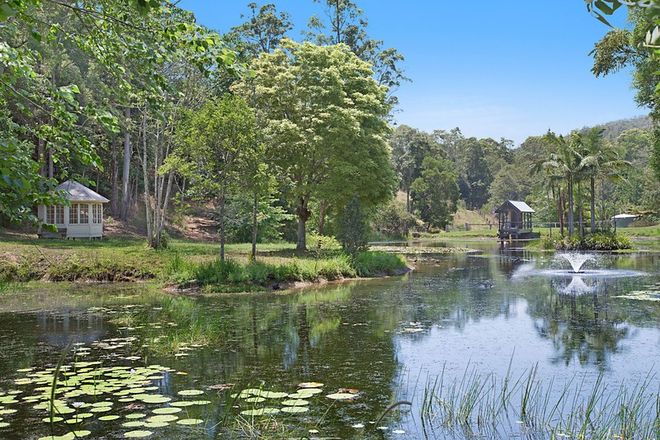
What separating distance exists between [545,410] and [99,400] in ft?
15.8

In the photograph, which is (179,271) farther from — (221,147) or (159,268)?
(221,147)

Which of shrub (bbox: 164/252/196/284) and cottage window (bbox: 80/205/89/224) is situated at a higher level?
cottage window (bbox: 80/205/89/224)

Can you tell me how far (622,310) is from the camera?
1421cm

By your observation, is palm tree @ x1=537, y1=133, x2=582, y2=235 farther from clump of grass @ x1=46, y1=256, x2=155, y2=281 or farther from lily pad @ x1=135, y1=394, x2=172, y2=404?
lily pad @ x1=135, y1=394, x2=172, y2=404

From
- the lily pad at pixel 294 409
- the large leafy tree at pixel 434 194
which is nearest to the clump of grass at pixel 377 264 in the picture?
the lily pad at pixel 294 409

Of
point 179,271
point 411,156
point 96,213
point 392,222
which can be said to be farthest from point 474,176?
point 179,271

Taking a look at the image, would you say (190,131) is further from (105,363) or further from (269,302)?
(105,363)

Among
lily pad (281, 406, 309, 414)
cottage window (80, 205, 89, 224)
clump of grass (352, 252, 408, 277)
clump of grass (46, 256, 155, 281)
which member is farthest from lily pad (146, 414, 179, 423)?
cottage window (80, 205, 89, 224)

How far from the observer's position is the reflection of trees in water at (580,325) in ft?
32.0

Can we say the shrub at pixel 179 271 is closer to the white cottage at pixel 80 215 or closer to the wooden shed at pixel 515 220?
the white cottage at pixel 80 215

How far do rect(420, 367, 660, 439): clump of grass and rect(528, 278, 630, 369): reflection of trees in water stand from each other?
1.80m

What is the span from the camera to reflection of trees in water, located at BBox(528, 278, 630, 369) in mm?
9766

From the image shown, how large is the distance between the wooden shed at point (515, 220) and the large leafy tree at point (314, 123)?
3442 centimetres

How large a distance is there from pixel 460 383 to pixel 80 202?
28.2 metres
